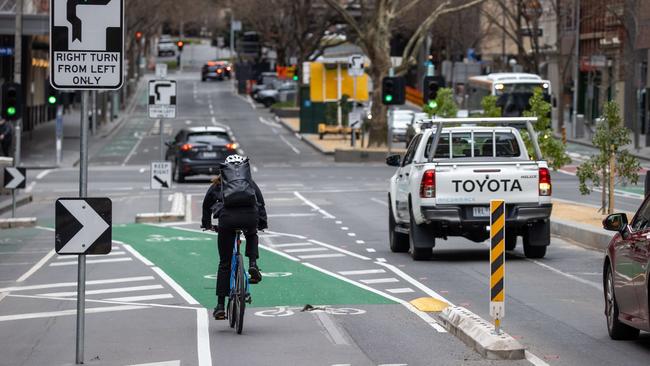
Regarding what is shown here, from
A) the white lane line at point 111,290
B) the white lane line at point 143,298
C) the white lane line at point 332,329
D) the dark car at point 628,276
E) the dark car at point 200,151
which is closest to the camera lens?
the dark car at point 628,276

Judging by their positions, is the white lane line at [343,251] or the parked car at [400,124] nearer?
the white lane line at [343,251]

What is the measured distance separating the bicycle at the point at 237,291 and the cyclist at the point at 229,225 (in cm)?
10

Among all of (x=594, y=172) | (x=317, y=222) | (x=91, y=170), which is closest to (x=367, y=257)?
(x=594, y=172)

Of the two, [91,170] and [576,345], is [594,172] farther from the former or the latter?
[91,170]

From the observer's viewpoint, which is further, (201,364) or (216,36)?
(216,36)

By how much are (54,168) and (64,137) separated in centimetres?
1752

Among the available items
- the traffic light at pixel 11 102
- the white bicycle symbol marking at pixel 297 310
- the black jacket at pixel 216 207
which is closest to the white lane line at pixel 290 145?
the traffic light at pixel 11 102

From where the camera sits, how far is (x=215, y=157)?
141 ft

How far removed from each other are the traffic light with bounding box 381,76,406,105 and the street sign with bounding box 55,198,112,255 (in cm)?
3899

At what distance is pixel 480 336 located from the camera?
1254cm

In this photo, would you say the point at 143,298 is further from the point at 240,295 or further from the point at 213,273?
the point at 240,295

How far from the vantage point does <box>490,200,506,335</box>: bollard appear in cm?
1237

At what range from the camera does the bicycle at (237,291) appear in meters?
13.6

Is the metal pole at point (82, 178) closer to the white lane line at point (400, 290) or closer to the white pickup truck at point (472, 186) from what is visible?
the white lane line at point (400, 290)
